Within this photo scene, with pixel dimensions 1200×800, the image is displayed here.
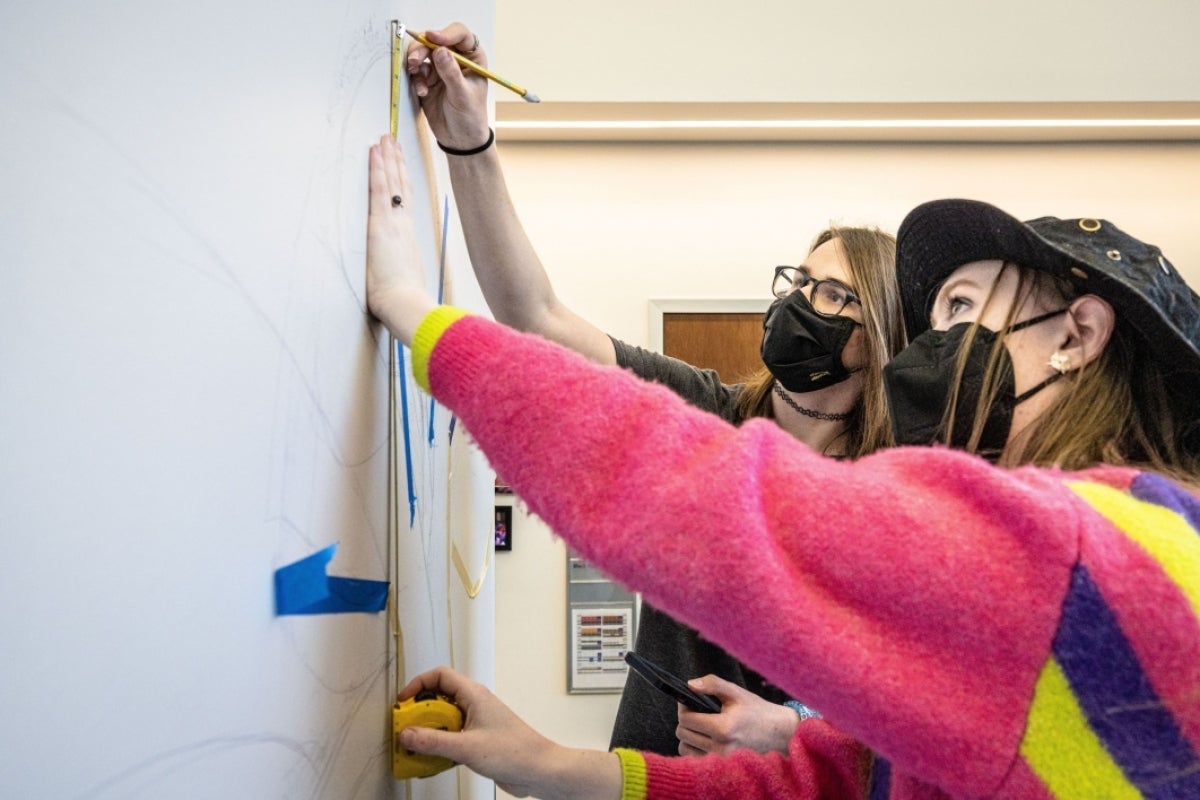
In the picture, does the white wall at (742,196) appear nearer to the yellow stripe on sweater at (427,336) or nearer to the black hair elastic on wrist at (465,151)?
the black hair elastic on wrist at (465,151)

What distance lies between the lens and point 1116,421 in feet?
2.18

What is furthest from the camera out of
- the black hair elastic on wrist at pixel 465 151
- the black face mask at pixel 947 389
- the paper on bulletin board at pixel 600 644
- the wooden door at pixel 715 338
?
the wooden door at pixel 715 338

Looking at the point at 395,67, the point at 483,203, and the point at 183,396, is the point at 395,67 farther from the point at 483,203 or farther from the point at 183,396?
the point at 183,396

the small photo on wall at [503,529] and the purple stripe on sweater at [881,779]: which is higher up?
the purple stripe on sweater at [881,779]

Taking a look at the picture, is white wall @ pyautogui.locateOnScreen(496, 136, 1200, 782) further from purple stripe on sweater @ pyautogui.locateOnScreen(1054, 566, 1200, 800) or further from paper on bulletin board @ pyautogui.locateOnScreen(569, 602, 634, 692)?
purple stripe on sweater @ pyautogui.locateOnScreen(1054, 566, 1200, 800)

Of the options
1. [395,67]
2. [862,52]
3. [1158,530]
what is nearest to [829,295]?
[395,67]

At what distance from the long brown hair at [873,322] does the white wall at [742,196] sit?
1631 mm

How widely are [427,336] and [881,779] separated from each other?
49 cm

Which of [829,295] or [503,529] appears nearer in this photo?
[829,295]

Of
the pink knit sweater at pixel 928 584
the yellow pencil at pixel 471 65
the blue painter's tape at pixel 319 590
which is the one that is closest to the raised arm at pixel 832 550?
the pink knit sweater at pixel 928 584

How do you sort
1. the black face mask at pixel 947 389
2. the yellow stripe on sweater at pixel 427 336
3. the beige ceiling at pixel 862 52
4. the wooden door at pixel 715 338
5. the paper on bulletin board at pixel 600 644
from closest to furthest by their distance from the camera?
the yellow stripe on sweater at pixel 427 336 → the black face mask at pixel 947 389 → the beige ceiling at pixel 862 52 → the paper on bulletin board at pixel 600 644 → the wooden door at pixel 715 338

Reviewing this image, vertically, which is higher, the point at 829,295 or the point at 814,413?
the point at 829,295

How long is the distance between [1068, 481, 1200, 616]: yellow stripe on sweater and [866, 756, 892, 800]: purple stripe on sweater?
0.29 m

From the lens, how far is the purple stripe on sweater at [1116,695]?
45 cm
